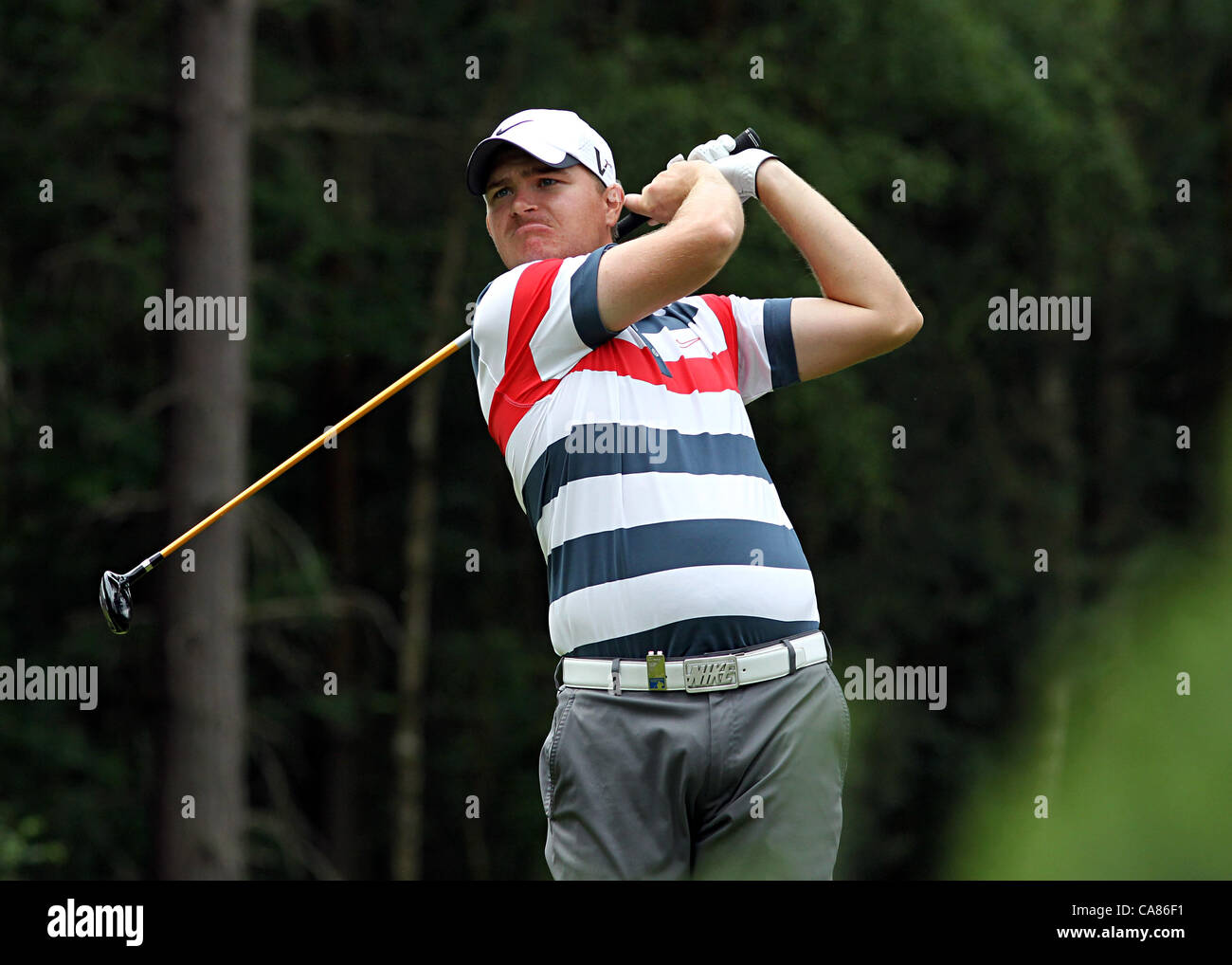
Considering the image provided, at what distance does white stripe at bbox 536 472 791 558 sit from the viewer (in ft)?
8.16

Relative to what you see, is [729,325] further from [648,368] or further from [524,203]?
[524,203]

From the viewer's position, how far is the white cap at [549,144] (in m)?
2.74

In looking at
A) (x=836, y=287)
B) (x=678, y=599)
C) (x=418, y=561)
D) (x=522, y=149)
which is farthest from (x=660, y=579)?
(x=418, y=561)

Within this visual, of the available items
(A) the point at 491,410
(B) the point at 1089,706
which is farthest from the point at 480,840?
(B) the point at 1089,706

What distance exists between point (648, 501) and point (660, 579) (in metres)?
0.12

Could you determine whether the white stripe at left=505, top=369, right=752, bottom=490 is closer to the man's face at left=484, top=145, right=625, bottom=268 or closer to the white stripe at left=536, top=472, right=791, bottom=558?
the white stripe at left=536, top=472, right=791, bottom=558

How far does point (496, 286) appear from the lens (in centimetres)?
268

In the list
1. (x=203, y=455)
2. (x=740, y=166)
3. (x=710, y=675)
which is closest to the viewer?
(x=710, y=675)

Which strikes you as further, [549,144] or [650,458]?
[549,144]

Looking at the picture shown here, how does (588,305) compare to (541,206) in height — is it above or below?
below

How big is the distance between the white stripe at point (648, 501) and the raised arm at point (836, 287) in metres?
0.40

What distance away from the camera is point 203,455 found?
7410 mm

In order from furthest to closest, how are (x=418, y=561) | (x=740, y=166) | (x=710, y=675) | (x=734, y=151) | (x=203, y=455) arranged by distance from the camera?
(x=418, y=561) → (x=203, y=455) → (x=734, y=151) → (x=740, y=166) → (x=710, y=675)

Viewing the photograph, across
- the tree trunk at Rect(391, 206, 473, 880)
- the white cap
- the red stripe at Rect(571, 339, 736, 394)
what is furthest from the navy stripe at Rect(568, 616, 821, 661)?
the tree trunk at Rect(391, 206, 473, 880)
